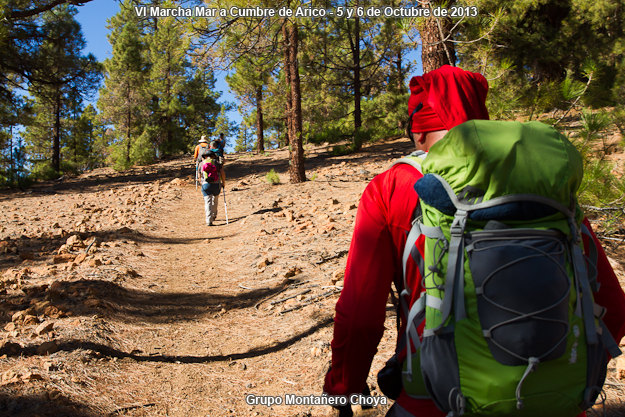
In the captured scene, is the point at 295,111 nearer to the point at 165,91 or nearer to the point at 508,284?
the point at 508,284

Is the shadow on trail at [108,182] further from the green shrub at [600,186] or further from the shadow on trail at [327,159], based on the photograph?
the green shrub at [600,186]

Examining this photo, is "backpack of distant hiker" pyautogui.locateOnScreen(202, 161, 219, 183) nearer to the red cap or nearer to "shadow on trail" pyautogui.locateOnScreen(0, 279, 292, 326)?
"shadow on trail" pyautogui.locateOnScreen(0, 279, 292, 326)

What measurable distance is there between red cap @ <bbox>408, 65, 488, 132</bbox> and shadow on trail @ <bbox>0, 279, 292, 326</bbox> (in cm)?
428

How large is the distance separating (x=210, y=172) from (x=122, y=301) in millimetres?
5228

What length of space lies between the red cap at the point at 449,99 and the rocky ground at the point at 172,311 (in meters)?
2.18

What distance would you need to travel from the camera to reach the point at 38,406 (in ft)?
9.85

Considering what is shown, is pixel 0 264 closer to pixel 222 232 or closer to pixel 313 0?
pixel 222 232

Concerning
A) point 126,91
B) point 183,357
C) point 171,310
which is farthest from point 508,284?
point 126,91

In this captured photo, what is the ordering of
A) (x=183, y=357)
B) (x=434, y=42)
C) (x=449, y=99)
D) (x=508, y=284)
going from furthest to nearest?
(x=434, y=42) → (x=183, y=357) → (x=449, y=99) → (x=508, y=284)

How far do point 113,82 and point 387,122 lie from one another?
1601 centimetres

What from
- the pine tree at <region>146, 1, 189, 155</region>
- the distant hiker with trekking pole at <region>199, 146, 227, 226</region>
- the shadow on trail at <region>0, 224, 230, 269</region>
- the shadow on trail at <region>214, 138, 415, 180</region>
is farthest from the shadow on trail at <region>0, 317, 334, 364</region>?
the pine tree at <region>146, 1, 189, 155</region>

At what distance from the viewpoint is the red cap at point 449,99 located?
1.44 metres

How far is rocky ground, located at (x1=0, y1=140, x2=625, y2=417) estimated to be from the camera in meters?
3.38

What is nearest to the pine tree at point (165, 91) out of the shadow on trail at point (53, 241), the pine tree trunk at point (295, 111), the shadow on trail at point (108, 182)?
the shadow on trail at point (108, 182)
